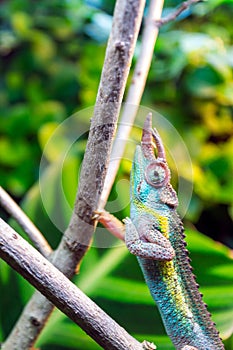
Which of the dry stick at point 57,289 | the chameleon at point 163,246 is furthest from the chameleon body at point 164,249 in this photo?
the dry stick at point 57,289

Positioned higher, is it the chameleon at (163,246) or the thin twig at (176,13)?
the thin twig at (176,13)

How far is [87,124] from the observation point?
2.21ft

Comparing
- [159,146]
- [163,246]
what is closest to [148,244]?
[163,246]

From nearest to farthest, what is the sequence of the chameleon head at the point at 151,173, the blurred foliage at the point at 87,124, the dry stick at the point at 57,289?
the dry stick at the point at 57,289 → the chameleon head at the point at 151,173 → the blurred foliage at the point at 87,124

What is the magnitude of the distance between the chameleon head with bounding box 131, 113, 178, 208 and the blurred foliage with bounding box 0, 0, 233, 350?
0.07 m

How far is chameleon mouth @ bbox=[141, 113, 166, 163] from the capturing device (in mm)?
604

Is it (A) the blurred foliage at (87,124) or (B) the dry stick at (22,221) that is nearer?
(B) the dry stick at (22,221)

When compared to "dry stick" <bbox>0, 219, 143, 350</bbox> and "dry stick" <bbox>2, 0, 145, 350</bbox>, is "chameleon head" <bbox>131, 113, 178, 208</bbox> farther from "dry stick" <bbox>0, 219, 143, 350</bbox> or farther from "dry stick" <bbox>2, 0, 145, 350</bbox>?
"dry stick" <bbox>0, 219, 143, 350</bbox>

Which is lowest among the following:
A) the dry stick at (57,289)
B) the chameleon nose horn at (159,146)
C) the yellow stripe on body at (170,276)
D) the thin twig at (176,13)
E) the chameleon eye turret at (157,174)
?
the dry stick at (57,289)

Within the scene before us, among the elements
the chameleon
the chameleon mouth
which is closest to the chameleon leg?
the chameleon

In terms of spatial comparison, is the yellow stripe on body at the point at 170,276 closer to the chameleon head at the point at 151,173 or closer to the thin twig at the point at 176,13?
the chameleon head at the point at 151,173

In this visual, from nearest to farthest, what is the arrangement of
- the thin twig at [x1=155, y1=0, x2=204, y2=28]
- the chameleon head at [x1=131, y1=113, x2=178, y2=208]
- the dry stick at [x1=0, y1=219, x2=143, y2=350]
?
the dry stick at [x1=0, y1=219, x2=143, y2=350]
the chameleon head at [x1=131, y1=113, x2=178, y2=208]
the thin twig at [x1=155, y1=0, x2=204, y2=28]

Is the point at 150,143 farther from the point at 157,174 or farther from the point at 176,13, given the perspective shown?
the point at 176,13

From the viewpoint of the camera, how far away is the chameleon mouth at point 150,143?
1.98 feet
